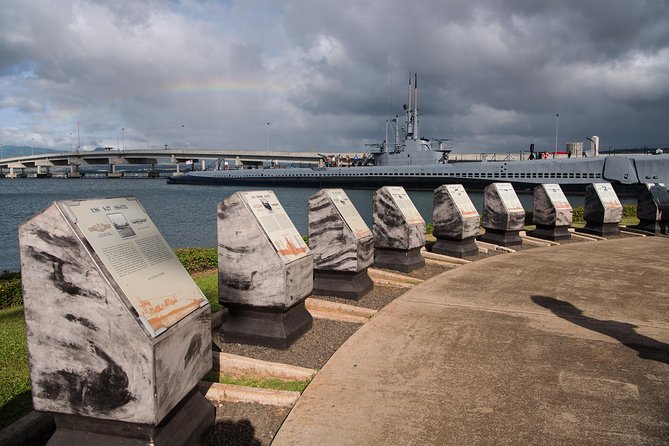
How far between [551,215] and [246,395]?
1154 centimetres

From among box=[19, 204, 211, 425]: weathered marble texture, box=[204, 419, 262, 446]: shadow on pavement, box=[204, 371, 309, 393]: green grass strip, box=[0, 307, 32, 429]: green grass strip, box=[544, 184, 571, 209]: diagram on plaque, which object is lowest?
box=[204, 419, 262, 446]: shadow on pavement

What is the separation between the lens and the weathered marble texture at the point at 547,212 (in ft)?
43.7

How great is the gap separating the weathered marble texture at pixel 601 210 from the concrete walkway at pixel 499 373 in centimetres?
731

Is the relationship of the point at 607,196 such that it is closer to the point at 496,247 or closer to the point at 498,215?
the point at 498,215

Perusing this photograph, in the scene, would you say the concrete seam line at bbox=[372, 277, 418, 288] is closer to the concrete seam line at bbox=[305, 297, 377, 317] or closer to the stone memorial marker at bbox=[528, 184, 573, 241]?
the concrete seam line at bbox=[305, 297, 377, 317]

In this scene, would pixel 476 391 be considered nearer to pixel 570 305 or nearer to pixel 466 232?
pixel 570 305

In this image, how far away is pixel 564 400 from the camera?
3.98 m

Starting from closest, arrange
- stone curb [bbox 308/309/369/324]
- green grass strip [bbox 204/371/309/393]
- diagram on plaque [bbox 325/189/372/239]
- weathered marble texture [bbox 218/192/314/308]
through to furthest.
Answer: green grass strip [bbox 204/371/309/393], weathered marble texture [bbox 218/192/314/308], stone curb [bbox 308/309/369/324], diagram on plaque [bbox 325/189/372/239]

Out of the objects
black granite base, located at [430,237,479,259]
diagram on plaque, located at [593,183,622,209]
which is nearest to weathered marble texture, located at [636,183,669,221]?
diagram on plaque, located at [593,183,622,209]

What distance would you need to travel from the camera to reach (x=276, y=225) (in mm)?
5414

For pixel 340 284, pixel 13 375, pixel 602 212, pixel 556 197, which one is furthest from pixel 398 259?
pixel 602 212

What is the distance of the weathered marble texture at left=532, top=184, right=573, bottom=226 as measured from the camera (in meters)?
13.3

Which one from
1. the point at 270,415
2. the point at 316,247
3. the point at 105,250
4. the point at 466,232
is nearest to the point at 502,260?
the point at 466,232

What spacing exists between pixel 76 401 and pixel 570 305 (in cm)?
617
